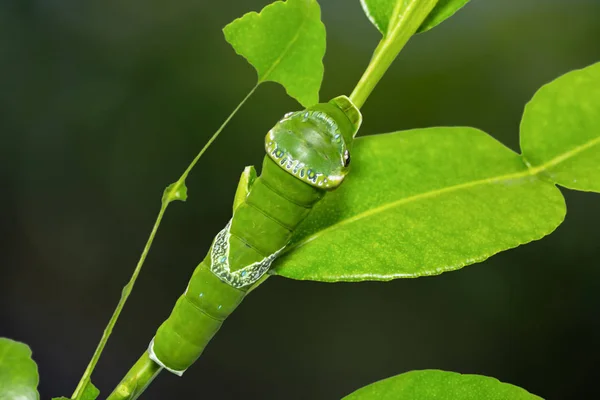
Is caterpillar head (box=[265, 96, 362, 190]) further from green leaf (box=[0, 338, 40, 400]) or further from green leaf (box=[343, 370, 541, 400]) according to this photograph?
green leaf (box=[0, 338, 40, 400])

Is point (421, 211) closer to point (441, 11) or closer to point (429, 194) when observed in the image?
point (429, 194)

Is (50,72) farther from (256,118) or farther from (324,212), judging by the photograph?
(324,212)

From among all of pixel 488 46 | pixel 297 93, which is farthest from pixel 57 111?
pixel 297 93

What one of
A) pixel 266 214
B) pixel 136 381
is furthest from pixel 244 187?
pixel 136 381

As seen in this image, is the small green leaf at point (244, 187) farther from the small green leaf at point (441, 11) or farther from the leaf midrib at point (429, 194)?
the small green leaf at point (441, 11)

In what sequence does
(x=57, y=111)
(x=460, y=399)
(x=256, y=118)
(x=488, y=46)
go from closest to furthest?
1. (x=460, y=399)
2. (x=488, y=46)
3. (x=256, y=118)
4. (x=57, y=111)
